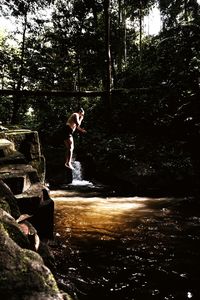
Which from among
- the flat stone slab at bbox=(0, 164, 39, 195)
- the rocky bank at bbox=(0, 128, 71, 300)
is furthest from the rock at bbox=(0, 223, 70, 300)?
the flat stone slab at bbox=(0, 164, 39, 195)

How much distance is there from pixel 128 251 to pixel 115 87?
62.0 ft

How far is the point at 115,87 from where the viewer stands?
2342 cm

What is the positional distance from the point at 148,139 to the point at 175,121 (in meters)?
1.67

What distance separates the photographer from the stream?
4258 mm

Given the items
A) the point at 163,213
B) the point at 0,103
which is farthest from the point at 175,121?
the point at 0,103

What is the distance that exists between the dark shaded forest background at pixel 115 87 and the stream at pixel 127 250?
14.5ft

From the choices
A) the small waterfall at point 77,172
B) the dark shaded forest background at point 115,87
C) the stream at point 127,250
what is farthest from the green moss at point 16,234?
the small waterfall at point 77,172

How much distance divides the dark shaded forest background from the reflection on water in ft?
15.3

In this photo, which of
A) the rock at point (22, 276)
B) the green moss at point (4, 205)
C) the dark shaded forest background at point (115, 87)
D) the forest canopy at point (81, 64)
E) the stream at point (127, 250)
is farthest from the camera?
the forest canopy at point (81, 64)

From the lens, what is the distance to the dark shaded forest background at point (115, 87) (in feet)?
47.6

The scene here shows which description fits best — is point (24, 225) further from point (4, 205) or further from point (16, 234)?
point (16, 234)

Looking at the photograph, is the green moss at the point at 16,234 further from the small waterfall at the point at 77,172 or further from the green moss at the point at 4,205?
the small waterfall at the point at 77,172

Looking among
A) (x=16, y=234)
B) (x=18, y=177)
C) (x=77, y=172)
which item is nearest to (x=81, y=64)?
(x=77, y=172)

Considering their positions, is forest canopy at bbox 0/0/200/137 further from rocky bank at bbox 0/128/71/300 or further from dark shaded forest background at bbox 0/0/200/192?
rocky bank at bbox 0/128/71/300
